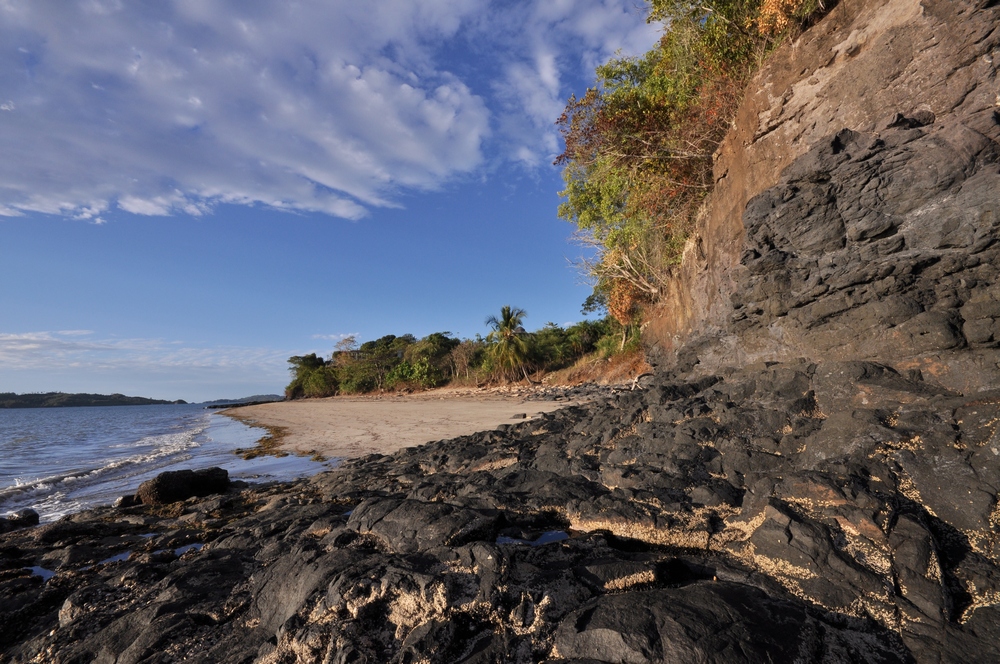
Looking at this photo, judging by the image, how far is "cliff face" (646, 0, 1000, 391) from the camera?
175 inches

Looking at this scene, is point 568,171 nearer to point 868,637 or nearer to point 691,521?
point 691,521

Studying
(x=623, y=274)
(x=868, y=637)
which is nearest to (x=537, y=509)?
(x=868, y=637)

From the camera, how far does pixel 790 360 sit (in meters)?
6.04

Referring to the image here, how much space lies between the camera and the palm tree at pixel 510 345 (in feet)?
105

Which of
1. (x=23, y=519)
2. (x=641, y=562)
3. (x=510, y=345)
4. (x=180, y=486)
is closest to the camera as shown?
(x=641, y=562)

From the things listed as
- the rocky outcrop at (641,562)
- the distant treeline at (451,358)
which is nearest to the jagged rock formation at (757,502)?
the rocky outcrop at (641,562)

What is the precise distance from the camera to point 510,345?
32.3 m

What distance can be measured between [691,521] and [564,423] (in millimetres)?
5350

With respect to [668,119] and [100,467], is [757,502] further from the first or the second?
[100,467]

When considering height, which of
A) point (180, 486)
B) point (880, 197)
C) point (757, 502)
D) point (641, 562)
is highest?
point (880, 197)

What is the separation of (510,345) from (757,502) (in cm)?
2864

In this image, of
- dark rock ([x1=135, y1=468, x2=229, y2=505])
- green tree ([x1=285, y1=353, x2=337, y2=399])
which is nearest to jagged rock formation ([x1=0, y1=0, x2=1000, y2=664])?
dark rock ([x1=135, y1=468, x2=229, y2=505])

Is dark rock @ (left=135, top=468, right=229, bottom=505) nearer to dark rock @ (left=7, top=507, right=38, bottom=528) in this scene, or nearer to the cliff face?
dark rock @ (left=7, top=507, right=38, bottom=528)

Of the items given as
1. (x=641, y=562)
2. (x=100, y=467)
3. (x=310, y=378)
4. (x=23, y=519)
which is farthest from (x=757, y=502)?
(x=310, y=378)
